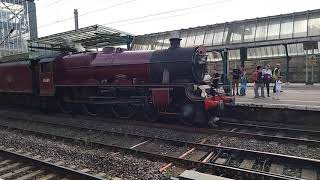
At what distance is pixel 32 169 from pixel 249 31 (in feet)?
74.0

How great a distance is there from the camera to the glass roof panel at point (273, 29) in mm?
25575

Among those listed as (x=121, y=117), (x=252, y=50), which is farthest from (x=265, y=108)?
(x=252, y=50)

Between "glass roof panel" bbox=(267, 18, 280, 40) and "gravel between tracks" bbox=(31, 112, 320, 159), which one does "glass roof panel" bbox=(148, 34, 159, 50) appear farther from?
"gravel between tracks" bbox=(31, 112, 320, 159)

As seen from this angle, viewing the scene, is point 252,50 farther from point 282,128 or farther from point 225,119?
point 282,128

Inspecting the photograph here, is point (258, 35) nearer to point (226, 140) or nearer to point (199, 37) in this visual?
point (199, 37)

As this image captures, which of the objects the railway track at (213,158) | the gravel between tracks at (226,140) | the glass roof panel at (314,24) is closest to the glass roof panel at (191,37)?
the glass roof panel at (314,24)

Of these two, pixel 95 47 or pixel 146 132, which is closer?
pixel 146 132

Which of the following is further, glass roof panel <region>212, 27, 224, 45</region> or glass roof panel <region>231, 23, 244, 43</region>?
glass roof panel <region>212, 27, 224, 45</region>

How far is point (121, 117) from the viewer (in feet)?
46.4

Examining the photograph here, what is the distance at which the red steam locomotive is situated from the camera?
39.6 ft

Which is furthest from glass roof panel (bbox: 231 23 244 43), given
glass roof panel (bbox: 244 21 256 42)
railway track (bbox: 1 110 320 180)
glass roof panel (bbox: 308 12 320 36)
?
railway track (bbox: 1 110 320 180)

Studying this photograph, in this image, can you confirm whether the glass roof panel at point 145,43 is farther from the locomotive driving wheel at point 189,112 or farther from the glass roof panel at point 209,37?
the locomotive driving wheel at point 189,112

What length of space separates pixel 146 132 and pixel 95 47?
1583cm

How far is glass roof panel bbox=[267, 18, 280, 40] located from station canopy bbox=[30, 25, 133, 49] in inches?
425
